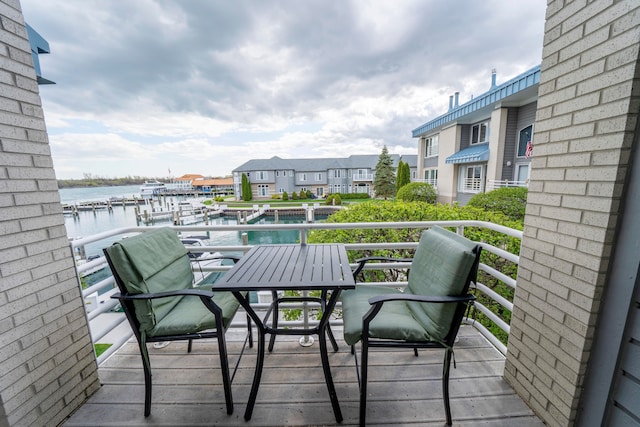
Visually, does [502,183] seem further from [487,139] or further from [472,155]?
[487,139]

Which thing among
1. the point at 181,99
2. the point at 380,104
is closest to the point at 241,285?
the point at 380,104

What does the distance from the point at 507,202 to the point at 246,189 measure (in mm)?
28809

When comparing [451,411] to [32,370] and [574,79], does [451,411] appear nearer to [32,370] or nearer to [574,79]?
[574,79]

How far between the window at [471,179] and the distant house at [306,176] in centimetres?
1963

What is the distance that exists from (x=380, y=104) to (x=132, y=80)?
795 centimetres

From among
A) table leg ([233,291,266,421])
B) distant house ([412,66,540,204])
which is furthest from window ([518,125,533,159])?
table leg ([233,291,266,421])

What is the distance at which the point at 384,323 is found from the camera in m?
1.50

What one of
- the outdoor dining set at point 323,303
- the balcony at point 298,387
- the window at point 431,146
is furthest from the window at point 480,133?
the outdoor dining set at point 323,303

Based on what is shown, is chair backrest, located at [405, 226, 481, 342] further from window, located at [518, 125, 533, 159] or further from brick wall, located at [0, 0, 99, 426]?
window, located at [518, 125, 533, 159]

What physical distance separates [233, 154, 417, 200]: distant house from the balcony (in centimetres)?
3179

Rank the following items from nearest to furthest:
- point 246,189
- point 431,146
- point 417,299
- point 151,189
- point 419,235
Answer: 1. point 417,299
2. point 419,235
3. point 431,146
4. point 246,189
5. point 151,189

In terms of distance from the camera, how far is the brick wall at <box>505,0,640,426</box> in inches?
41.1

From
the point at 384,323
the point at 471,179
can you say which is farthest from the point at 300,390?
the point at 471,179

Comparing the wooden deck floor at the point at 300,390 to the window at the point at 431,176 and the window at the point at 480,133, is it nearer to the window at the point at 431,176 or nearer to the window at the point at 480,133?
the window at the point at 480,133
